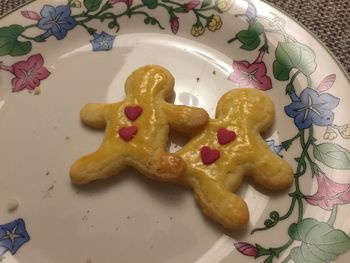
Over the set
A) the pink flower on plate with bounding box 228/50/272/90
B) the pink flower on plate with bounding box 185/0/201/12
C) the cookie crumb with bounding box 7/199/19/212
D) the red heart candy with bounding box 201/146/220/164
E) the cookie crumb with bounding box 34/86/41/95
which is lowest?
the cookie crumb with bounding box 7/199/19/212

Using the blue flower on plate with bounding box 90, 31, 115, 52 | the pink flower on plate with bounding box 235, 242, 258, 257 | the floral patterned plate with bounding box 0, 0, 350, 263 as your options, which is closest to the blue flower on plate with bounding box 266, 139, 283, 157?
the floral patterned plate with bounding box 0, 0, 350, 263

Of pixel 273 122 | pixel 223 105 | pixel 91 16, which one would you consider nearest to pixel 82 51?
pixel 91 16

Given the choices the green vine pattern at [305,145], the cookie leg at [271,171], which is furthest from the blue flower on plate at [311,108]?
the cookie leg at [271,171]

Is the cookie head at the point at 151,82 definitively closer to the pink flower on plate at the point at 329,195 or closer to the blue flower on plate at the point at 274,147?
the blue flower on plate at the point at 274,147

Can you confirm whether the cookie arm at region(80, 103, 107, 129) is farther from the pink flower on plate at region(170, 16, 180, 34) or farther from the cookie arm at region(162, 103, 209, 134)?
the pink flower on plate at region(170, 16, 180, 34)

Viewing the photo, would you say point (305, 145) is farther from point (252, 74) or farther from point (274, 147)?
Result: point (252, 74)

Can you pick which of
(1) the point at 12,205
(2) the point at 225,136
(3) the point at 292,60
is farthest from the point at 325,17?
(1) the point at 12,205
